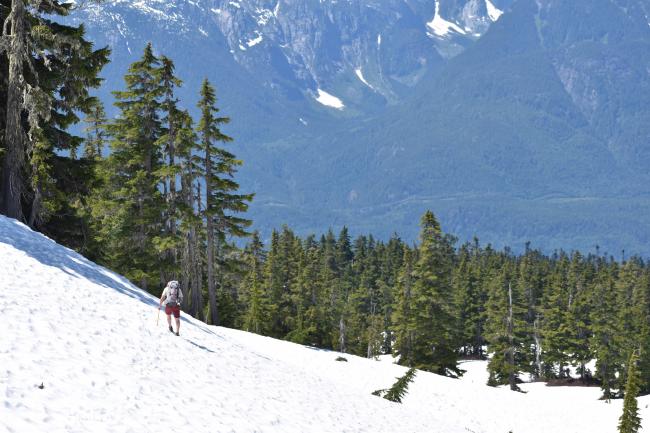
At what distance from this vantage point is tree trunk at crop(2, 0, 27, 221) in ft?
76.1

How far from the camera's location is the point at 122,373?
15.1 m

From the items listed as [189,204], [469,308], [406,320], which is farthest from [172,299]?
[469,308]

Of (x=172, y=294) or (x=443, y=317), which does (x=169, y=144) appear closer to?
(x=172, y=294)

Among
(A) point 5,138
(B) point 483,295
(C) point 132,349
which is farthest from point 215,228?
(B) point 483,295

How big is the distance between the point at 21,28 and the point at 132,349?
41.8ft

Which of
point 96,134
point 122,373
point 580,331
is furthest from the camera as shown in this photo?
point 580,331

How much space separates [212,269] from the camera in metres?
41.0

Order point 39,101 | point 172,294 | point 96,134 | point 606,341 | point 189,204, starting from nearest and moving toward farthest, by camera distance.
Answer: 1. point 172,294
2. point 39,101
3. point 189,204
4. point 96,134
5. point 606,341

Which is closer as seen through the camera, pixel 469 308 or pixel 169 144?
pixel 169 144

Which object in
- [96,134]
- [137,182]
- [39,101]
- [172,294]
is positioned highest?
[96,134]

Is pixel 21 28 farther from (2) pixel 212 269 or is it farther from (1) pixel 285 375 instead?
(2) pixel 212 269

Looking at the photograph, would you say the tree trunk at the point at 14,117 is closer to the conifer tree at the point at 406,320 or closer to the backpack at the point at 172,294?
the backpack at the point at 172,294

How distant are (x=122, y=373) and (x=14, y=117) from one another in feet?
41.0

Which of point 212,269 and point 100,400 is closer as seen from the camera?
point 100,400
